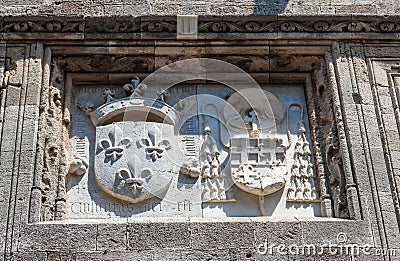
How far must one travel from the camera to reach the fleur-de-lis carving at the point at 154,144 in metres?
6.03

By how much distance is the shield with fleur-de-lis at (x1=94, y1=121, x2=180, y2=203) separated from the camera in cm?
586

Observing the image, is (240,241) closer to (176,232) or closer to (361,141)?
(176,232)

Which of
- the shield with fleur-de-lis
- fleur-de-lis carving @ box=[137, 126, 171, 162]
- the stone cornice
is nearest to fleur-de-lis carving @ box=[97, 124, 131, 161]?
the shield with fleur-de-lis

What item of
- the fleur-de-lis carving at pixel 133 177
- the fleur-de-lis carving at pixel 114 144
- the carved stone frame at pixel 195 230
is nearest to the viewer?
the carved stone frame at pixel 195 230

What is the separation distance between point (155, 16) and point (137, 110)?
0.98 metres

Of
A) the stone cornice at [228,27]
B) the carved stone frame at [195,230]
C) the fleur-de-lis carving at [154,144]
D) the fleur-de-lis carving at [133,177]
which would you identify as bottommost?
the carved stone frame at [195,230]

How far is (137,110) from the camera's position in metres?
6.36

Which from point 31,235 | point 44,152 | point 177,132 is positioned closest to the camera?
point 31,235

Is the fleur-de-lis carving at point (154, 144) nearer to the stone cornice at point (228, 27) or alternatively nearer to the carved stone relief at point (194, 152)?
the carved stone relief at point (194, 152)

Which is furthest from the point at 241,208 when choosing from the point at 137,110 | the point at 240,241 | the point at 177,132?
the point at 137,110

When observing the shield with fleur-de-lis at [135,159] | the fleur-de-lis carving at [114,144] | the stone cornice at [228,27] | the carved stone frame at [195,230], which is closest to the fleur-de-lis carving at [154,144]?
the shield with fleur-de-lis at [135,159]

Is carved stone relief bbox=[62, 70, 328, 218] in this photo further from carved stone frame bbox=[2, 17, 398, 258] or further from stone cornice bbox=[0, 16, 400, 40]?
stone cornice bbox=[0, 16, 400, 40]

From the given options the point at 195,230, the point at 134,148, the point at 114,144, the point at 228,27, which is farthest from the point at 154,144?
the point at 228,27

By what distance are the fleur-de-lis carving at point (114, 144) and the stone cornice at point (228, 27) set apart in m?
1.02
